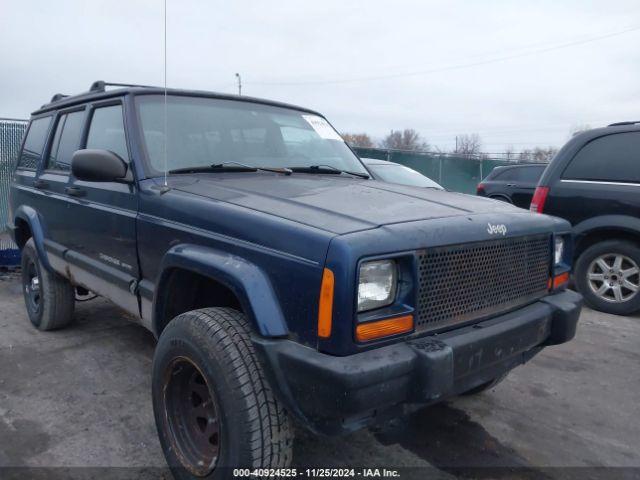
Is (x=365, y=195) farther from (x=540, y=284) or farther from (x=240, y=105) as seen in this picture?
(x=240, y=105)

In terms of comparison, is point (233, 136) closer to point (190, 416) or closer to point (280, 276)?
point (280, 276)

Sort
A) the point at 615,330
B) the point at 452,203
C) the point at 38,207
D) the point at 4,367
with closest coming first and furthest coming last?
the point at 452,203 → the point at 4,367 → the point at 38,207 → the point at 615,330

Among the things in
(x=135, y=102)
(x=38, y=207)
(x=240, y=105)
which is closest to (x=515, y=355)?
(x=240, y=105)

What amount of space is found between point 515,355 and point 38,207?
3842mm

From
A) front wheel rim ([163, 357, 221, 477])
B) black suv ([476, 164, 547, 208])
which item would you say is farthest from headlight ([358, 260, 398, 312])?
black suv ([476, 164, 547, 208])

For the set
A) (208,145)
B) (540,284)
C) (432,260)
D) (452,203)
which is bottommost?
(540,284)

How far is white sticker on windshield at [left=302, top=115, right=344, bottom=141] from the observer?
12.5 ft

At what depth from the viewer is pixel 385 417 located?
197cm

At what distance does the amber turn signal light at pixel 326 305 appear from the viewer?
1826 mm

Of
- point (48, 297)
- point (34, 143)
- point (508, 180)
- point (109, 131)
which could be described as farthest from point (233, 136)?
point (508, 180)

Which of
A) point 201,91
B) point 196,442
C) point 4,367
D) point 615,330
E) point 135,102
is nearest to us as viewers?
point 196,442

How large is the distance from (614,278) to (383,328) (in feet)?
14.4

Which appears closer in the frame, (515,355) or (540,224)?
(515,355)

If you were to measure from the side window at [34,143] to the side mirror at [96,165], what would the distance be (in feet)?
6.60
